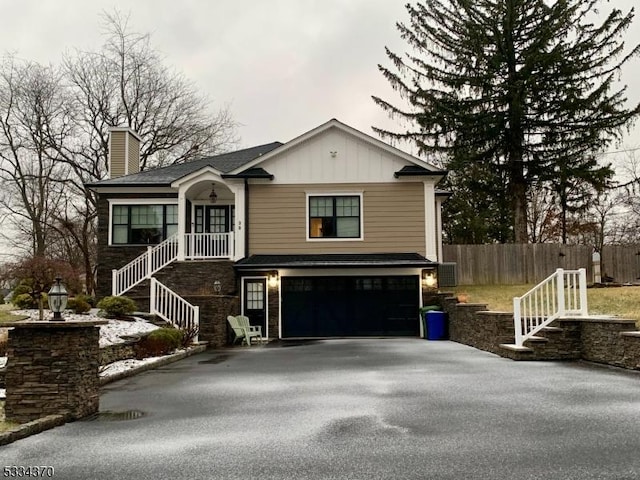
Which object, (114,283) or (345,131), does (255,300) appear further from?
(345,131)

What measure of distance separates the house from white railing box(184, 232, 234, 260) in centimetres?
3

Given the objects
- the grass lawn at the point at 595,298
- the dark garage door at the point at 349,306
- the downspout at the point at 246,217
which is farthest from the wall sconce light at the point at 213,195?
the grass lawn at the point at 595,298

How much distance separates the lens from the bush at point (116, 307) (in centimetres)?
1489

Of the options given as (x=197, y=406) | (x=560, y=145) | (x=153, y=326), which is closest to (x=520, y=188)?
(x=560, y=145)

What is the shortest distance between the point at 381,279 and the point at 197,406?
11882 millimetres

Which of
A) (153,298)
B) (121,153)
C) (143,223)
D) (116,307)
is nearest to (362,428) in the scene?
(116,307)

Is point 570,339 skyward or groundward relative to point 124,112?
groundward

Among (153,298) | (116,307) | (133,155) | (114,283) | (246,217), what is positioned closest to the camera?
(116,307)

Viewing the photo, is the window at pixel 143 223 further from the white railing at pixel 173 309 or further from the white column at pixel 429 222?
the white column at pixel 429 222

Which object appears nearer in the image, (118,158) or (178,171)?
(178,171)

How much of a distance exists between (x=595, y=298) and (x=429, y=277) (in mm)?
5149

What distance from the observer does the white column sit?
18.8 meters

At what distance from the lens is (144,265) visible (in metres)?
18.5

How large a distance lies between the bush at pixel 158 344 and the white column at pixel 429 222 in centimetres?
889
